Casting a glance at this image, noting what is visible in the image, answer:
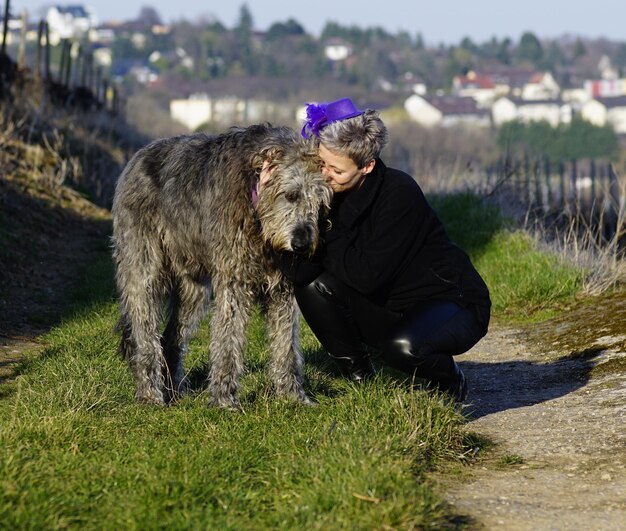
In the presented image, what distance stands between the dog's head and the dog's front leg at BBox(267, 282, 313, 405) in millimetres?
666

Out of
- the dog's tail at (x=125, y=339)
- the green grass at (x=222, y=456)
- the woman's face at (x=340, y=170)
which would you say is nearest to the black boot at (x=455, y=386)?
the green grass at (x=222, y=456)

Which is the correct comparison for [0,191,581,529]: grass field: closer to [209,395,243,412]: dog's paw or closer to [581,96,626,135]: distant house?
[209,395,243,412]: dog's paw

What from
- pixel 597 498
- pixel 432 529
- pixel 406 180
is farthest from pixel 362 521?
pixel 406 180

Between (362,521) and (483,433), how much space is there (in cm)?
214

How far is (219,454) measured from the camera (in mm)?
5500

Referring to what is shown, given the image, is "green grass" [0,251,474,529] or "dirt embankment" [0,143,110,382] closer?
"green grass" [0,251,474,529]

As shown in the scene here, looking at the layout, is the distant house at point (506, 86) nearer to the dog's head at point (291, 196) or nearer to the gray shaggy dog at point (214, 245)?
the gray shaggy dog at point (214, 245)

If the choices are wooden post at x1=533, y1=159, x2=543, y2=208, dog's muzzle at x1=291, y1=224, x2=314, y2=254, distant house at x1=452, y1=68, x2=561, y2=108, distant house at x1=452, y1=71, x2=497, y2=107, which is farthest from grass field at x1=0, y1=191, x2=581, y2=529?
distant house at x1=452, y1=71, x2=497, y2=107

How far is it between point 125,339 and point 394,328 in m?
1.87

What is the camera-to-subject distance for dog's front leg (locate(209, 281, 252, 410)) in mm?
6559

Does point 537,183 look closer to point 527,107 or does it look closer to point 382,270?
point 382,270

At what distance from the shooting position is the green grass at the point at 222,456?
15.3ft

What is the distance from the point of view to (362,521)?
4.55 metres

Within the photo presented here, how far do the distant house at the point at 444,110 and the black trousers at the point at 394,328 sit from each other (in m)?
117
